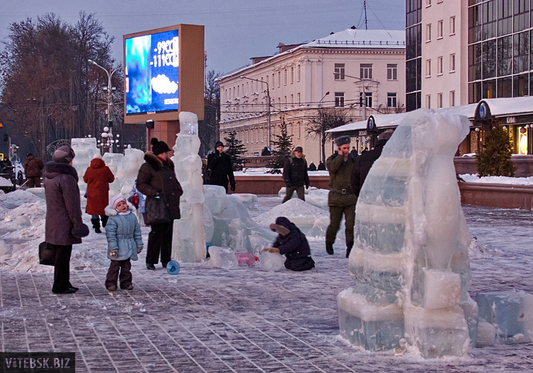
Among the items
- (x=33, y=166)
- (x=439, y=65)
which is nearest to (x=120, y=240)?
(x=33, y=166)

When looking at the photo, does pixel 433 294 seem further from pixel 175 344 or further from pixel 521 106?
pixel 521 106

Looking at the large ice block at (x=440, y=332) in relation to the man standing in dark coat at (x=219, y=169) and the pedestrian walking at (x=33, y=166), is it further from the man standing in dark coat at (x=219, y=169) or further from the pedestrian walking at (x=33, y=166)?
the pedestrian walking at (x=33, y=166)

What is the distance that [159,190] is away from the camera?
1023 centimetres

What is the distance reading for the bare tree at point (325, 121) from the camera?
7131 centimetres

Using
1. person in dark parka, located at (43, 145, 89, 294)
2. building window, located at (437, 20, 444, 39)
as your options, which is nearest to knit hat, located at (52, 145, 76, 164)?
person in dark parka, located at (43, 145, 89, 294)

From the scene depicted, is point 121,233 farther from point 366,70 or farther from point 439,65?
point 366,70

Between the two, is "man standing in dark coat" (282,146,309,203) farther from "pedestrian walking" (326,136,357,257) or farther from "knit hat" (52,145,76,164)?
"knit hat" (52,145,76,164)

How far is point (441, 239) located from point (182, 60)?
75.6 ft

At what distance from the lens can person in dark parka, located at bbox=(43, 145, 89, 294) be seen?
8.33 meters

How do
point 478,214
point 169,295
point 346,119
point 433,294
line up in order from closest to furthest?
point 433,294
point 169,295
point 478,214
point 346,119

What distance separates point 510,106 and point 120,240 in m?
28.5

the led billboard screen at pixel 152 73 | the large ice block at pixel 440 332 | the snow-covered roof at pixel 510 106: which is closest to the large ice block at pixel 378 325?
the large ice block at pixel 440 332

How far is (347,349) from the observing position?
5980mm

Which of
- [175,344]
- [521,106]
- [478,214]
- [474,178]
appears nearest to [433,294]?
[175,344]
